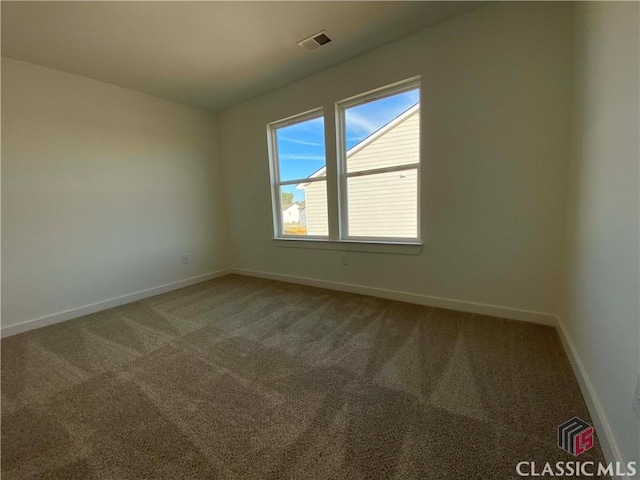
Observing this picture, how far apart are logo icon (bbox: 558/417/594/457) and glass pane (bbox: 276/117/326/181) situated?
2864mm

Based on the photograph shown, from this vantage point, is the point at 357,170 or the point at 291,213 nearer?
Result: the point at 357,170

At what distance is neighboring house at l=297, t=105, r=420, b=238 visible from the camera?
2.56m

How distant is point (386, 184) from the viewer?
108 inches

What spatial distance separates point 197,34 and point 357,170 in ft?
6.28

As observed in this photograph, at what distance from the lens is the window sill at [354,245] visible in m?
2.59

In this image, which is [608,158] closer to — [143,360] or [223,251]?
[143,360]

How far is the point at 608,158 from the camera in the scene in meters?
1.19

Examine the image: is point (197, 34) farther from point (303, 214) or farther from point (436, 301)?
point (436, 301)

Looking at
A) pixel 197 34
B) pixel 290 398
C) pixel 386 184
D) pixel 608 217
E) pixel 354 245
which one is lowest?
pixel 290 398

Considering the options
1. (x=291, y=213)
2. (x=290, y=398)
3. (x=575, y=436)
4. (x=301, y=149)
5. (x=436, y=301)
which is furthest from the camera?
(x=291, y=213)

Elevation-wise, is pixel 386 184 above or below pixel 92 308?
above

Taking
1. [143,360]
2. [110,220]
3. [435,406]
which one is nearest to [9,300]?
[110,220]

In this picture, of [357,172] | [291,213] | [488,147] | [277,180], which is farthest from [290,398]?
[277,180]

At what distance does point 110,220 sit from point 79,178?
0.51 m
